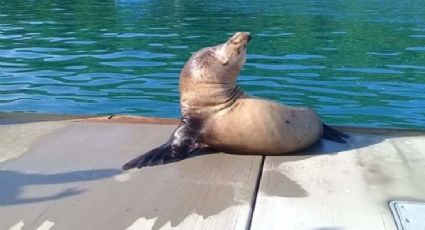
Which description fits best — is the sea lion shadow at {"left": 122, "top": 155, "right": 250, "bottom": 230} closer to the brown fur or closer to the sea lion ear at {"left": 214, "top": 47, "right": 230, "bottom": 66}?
the brown fur

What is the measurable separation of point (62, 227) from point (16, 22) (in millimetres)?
18654

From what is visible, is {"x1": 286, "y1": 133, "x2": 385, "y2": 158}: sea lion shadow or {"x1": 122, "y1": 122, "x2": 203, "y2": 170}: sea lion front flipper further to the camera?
{"x1": 286, "y1": 133, "x2": 385, "y2": 158}: sea lion shadow

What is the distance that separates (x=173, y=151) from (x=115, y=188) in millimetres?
832

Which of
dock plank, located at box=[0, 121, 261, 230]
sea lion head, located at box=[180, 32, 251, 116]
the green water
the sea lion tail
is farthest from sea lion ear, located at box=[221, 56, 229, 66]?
the green water

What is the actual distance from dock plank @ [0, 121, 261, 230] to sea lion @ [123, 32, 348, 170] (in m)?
0.13

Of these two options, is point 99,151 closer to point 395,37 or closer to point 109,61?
point 109,61

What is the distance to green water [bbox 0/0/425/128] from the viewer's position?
410 inches

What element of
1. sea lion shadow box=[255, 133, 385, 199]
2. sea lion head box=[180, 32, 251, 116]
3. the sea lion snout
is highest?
the sea lion snout

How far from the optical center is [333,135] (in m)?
6.03

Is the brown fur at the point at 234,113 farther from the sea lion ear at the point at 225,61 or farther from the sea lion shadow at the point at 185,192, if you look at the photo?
the sea lion shadow at the point at 185,192

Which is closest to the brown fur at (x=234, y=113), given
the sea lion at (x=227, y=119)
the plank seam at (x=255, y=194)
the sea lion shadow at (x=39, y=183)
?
the sea lion at (x=227, y=119)

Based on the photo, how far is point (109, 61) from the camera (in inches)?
557

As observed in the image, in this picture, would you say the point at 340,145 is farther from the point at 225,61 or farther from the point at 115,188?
the point at 115,188

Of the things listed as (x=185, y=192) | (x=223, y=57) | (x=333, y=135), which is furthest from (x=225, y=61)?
(x=185, y=192)
